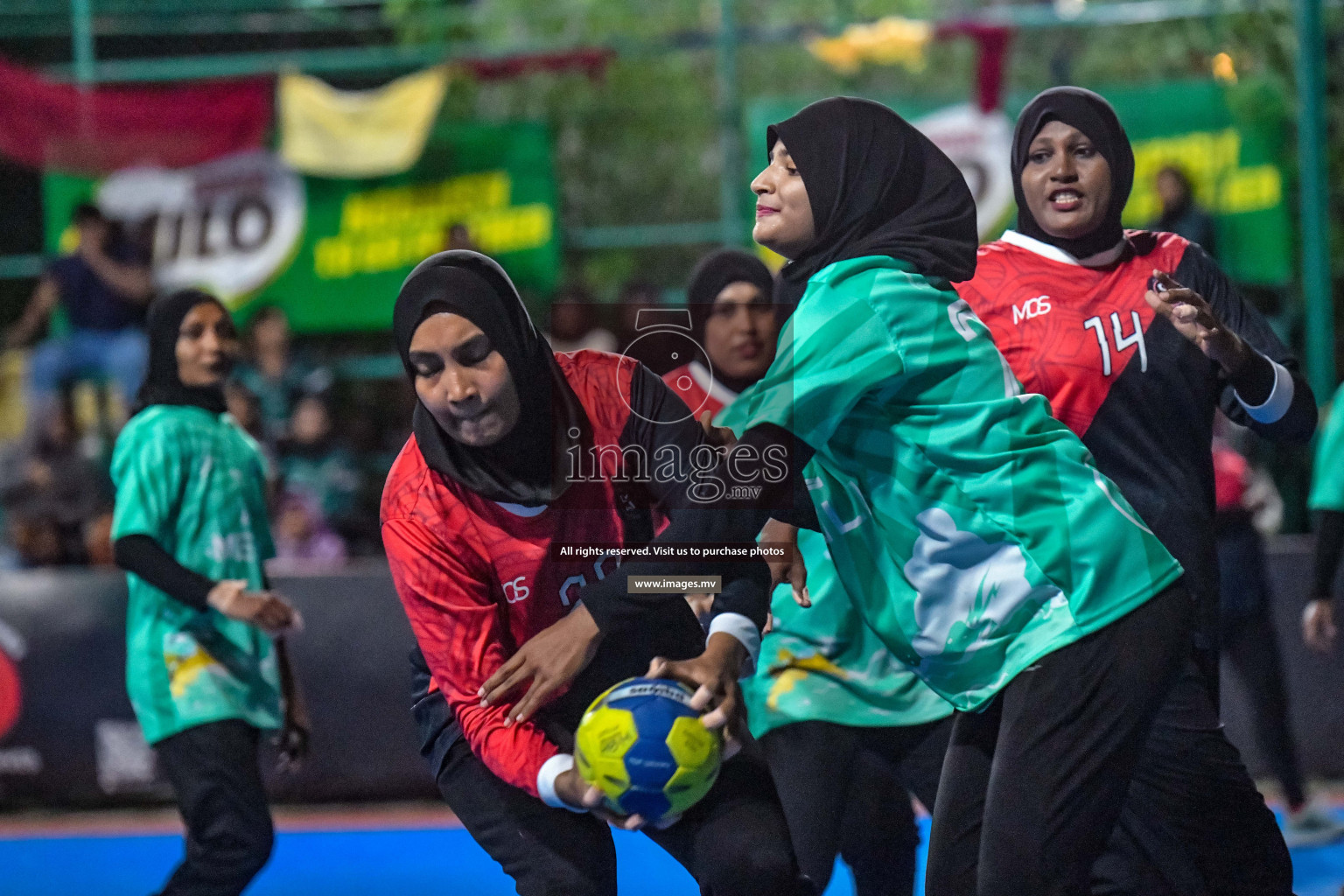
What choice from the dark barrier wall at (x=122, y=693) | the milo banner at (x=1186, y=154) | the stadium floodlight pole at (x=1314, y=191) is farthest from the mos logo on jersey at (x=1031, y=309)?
the stadium floodlight pole at (x=1314, y=191)

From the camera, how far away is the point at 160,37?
12.6 m

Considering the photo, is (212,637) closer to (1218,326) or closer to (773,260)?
(1218,326)

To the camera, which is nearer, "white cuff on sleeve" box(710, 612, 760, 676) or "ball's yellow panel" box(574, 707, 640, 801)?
"ball's yellow panel" box(574, 707, 640, 801)

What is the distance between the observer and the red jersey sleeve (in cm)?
330

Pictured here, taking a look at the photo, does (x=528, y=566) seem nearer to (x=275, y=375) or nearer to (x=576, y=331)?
(x=576, y=331)

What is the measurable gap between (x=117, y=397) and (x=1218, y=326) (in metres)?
7.68

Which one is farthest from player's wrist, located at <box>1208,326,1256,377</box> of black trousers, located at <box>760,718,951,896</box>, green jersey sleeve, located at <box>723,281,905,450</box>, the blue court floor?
the blue court floor

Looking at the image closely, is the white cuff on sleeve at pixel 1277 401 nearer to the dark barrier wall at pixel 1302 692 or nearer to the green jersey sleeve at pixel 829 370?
the green jersey sleeve at pixel 829 370

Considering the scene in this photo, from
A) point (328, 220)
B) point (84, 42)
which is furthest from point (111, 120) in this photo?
point (328, 220)

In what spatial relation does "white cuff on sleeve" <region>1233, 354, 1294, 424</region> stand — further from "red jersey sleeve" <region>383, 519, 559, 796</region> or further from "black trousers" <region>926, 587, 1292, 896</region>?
"red jersey sleeve" <region>383, 519, 559, 796</region>

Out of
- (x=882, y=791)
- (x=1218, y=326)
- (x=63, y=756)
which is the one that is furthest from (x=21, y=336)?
(x=1218, y=326)

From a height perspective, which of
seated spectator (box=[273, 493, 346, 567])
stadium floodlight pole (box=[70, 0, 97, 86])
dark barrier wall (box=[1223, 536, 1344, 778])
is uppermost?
stadium floodlight pole (box=[70, 0, 97, 86])

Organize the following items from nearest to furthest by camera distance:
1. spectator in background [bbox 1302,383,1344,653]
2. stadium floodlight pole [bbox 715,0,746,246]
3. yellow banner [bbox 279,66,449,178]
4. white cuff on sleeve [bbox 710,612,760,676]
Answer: white cuff on sleeve [bbox 710,612,760,676] < spectator in background [bbox 1302,383,1344,653] < stadium floodlight pole [bbox 715,0,746,246] < yellow banner [bbox 279,66,449,178]

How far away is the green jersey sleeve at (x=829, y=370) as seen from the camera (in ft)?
9.45
